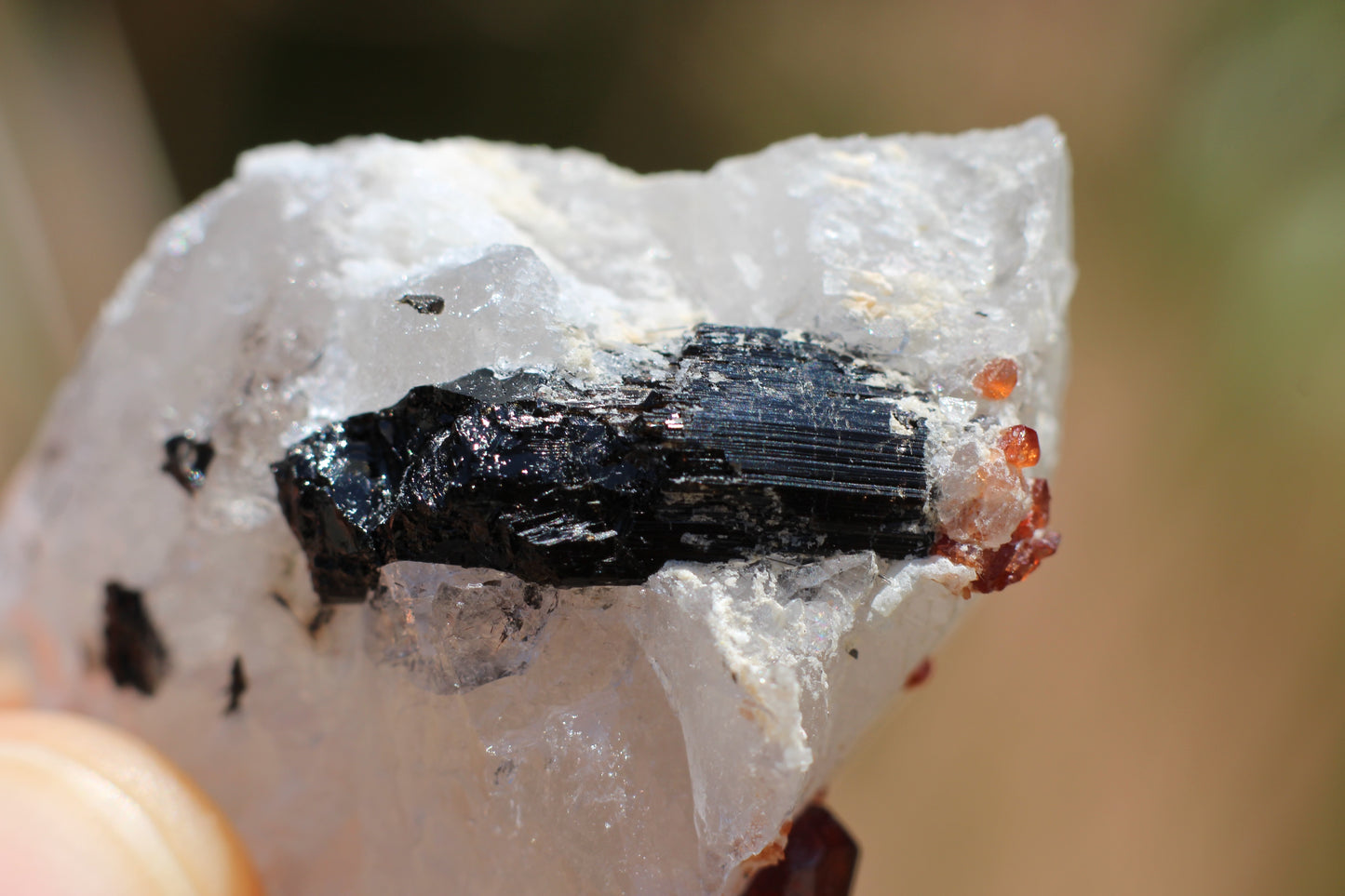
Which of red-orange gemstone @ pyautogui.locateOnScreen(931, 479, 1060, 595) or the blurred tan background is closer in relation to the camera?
red-orange gemstone @ pyautogui.locateOnScreen(931, 479, 1060, 595)

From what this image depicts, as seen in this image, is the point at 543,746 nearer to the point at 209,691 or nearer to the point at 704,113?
the point at 209,691

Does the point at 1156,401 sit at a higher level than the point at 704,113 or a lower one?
lower

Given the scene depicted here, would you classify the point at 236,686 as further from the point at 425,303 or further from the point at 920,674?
the point at 920,674

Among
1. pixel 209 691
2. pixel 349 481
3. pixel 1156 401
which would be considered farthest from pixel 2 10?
pixel 1156 401

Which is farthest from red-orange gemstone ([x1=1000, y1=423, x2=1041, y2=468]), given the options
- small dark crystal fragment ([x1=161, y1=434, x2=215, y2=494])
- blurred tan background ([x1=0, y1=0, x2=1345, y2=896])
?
blurred tan background ([x1=0, y1=0, x2=1345, y2=896])

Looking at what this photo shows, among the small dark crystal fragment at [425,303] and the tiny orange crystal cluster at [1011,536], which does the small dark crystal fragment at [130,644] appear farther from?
the tiny orange crystal cluster at [1011,536]

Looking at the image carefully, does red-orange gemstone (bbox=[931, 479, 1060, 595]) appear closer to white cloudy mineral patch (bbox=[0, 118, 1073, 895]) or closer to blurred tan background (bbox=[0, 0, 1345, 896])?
white cloudy mineral patch (bbox=[0, 118, 1073, 895])

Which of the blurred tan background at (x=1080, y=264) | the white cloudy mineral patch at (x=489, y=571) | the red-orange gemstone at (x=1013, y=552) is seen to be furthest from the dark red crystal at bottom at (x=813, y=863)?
the blurred tan background at (x=1080, y=264)
